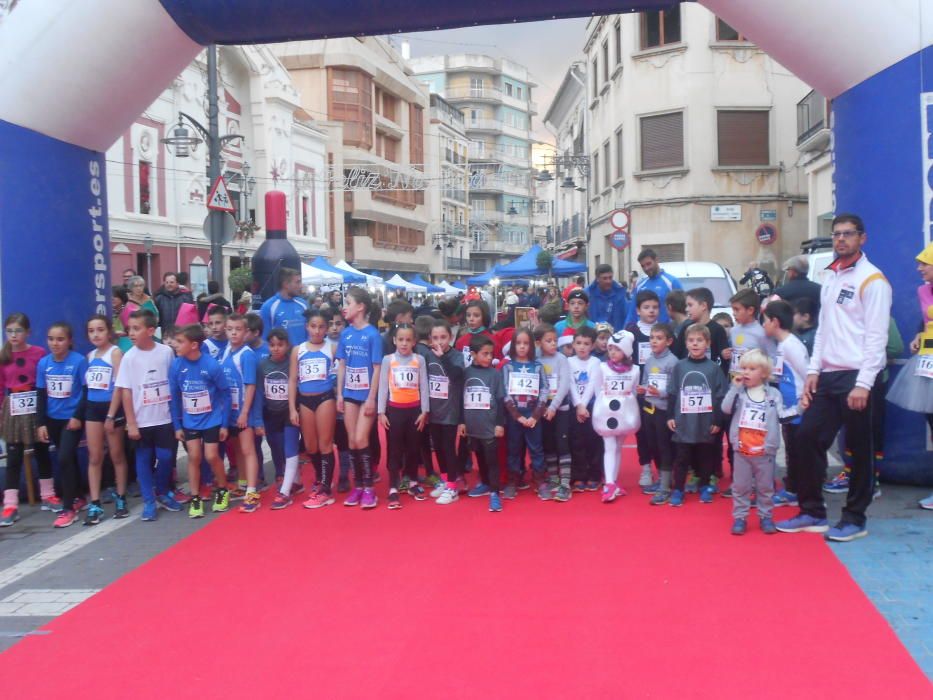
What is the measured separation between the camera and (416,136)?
61625 mm

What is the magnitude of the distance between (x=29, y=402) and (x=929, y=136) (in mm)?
7335

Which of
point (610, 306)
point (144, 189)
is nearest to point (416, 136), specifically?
point (144, 189)

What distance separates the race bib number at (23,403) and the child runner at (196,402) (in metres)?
1.14

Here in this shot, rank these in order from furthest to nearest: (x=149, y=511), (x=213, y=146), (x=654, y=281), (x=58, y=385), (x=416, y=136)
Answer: (x=416, y=136) < (x=213, y=146) < (x=654, y=281) < (x=58, y=385) < (x=149, y=511)

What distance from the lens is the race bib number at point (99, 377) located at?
7.55m

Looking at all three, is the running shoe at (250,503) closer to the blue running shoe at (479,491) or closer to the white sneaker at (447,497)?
the white sneaker at (447,497)

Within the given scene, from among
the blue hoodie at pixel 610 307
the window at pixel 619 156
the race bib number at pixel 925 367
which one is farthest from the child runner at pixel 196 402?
the window at pixel 619 156

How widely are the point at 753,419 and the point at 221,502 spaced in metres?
4.32

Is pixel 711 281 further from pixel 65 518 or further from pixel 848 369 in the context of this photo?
pixel 65 518

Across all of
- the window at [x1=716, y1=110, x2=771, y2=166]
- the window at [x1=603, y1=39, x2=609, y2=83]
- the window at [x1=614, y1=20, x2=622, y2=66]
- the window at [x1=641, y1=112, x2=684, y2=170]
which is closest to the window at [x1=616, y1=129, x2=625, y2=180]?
the window at [x1=641, y1=112, x2=684, y2=170]

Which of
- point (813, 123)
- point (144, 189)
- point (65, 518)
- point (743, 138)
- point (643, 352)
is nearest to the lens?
point (65, 518)

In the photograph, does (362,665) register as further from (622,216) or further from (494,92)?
(494,92)

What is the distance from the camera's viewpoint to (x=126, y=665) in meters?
4.50

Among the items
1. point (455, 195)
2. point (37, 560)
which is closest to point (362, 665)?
point (37, 560)
